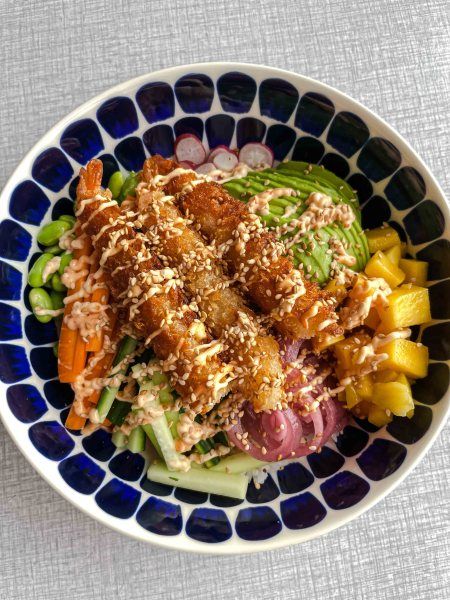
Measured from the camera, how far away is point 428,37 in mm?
2953

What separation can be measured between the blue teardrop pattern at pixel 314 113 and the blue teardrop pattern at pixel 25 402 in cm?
169

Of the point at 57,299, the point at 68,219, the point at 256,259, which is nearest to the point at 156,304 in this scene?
the point at 256,259

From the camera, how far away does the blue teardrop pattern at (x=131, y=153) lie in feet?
8.61

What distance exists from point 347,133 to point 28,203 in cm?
146

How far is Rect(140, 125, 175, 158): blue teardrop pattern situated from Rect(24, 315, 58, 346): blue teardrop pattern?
3.11ft

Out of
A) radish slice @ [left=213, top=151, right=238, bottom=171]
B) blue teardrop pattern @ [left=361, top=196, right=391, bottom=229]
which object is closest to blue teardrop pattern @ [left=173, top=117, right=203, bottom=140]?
radish slice @ [left=213, top=151, right=238, bottom=171]

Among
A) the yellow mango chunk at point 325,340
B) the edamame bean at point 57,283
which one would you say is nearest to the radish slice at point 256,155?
the yellow mango chunk at point 325,340

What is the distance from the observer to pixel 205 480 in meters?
2.42

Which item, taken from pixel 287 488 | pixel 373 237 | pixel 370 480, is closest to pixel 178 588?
pixel 287 488

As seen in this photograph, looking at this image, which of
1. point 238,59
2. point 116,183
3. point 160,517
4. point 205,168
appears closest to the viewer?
point 160,517

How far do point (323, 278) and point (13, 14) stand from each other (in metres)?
2.17

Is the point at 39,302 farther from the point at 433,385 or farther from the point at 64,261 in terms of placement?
the point at 433,385

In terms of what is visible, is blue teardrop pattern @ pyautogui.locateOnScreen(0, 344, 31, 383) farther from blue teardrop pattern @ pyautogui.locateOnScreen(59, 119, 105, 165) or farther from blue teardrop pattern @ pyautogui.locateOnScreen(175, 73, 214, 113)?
blue teardrop pattern @ pyautogui.locateOnScreen(175, 73, 214, 113)

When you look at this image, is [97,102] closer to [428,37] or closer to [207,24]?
[207,24]
